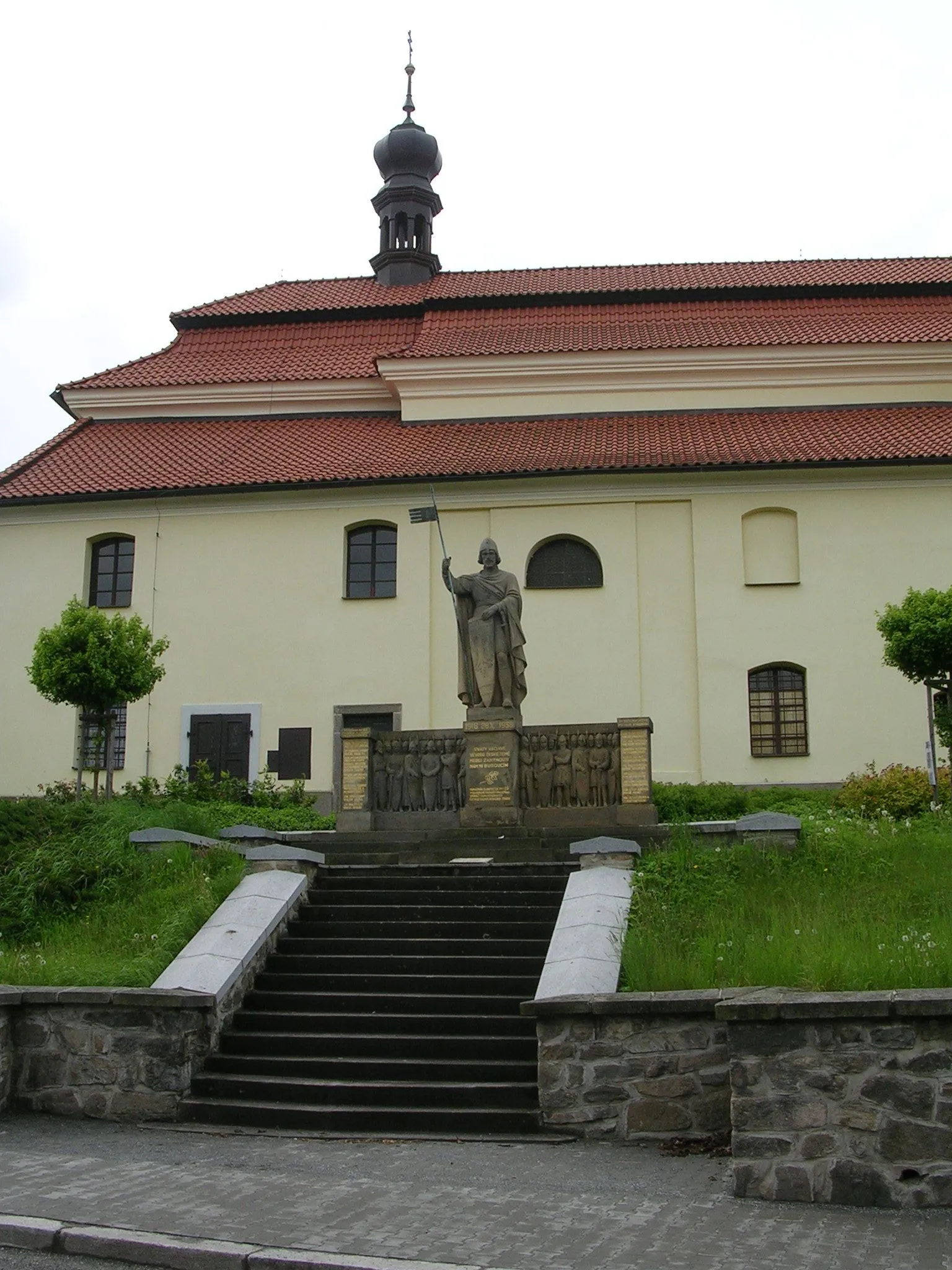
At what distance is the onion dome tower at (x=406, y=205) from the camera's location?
34.6 metres

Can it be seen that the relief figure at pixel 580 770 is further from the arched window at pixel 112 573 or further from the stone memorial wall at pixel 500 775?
the arched window at pixel 112 573

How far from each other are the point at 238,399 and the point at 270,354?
207cm

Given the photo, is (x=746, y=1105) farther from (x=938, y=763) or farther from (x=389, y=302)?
(x=389, y=302)

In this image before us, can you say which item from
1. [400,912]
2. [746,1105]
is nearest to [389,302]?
[400,912]

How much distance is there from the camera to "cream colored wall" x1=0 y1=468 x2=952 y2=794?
2436cm

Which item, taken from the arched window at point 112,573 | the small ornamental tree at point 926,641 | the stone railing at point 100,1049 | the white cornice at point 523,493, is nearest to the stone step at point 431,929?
the stone railing at point 100,1049

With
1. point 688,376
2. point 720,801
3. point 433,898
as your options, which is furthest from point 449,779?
point 688,376

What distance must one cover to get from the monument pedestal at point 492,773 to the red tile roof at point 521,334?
12869 mm

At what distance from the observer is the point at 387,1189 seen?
733 centimetres

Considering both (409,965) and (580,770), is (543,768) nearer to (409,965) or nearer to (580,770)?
(580,770)

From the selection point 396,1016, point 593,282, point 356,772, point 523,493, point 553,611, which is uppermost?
point 593,282

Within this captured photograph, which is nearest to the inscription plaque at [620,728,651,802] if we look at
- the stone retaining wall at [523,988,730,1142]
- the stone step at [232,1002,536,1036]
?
the stone step at [232,1002,536,1036]

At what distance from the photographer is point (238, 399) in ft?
96.2

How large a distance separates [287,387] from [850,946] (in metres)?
22.6
